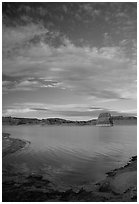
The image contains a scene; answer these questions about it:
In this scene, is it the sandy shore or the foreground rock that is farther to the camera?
the foreground rock

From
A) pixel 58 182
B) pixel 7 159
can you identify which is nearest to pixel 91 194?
pixel 58 182

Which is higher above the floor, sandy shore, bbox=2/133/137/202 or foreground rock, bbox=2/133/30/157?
sandy shore, bbox=2/133/137/202

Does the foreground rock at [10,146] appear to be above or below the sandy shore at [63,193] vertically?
below

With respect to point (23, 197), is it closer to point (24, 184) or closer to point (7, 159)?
point (24, 184)

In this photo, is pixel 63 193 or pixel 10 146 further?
pixel 10 146

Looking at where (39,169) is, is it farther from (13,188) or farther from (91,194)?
(91,194)

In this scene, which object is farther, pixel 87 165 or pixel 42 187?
pixel 87 165

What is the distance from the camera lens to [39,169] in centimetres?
1384

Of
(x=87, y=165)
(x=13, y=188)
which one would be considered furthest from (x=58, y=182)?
(x=87, y=165)

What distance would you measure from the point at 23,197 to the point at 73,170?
6.35m

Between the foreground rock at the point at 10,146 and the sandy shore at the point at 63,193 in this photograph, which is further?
the foreground rock at the point at 10,146

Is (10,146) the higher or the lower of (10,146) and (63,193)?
the lower

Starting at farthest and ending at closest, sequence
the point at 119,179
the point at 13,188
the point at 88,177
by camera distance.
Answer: the point at 88,177, the point at 119,179, the point at 13,188

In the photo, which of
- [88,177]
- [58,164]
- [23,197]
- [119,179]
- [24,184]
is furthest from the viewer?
[58,164]
